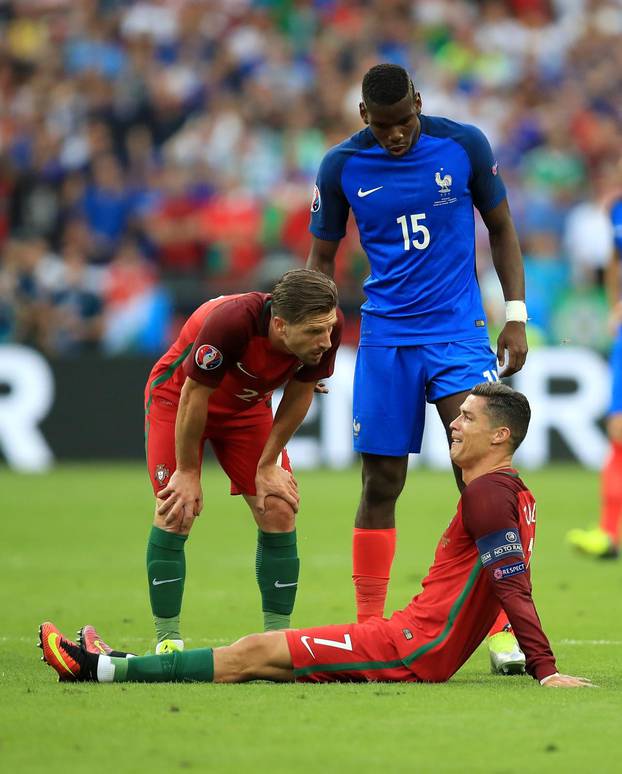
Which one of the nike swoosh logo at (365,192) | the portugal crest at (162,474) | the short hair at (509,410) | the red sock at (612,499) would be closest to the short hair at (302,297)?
the short hair at (509,410)

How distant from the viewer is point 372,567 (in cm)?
655

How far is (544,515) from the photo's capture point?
1226cm

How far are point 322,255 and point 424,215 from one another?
549 mm

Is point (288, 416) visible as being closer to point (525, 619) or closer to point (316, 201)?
point (316, 201)

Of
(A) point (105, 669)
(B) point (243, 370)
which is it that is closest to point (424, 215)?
(B) point (243, 370)

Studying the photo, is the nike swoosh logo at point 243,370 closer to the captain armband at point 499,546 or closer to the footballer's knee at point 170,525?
the footballer's knee at point 170,525

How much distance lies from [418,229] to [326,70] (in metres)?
13.2

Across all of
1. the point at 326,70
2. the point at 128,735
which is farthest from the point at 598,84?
the point at 128,735

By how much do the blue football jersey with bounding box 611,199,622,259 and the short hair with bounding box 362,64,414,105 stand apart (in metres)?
4.43

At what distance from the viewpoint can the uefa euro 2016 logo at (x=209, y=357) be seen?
5887mm

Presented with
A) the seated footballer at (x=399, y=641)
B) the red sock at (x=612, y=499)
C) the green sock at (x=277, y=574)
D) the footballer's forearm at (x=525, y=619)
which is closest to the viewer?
the footballer's forearm at (x=525, y=619)

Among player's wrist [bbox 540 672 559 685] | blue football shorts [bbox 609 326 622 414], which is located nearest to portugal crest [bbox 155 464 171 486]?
player's wrist [bbox 540 672 559 685]

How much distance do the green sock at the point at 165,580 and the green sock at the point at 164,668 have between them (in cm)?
67

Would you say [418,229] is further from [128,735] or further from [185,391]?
[128,735]
